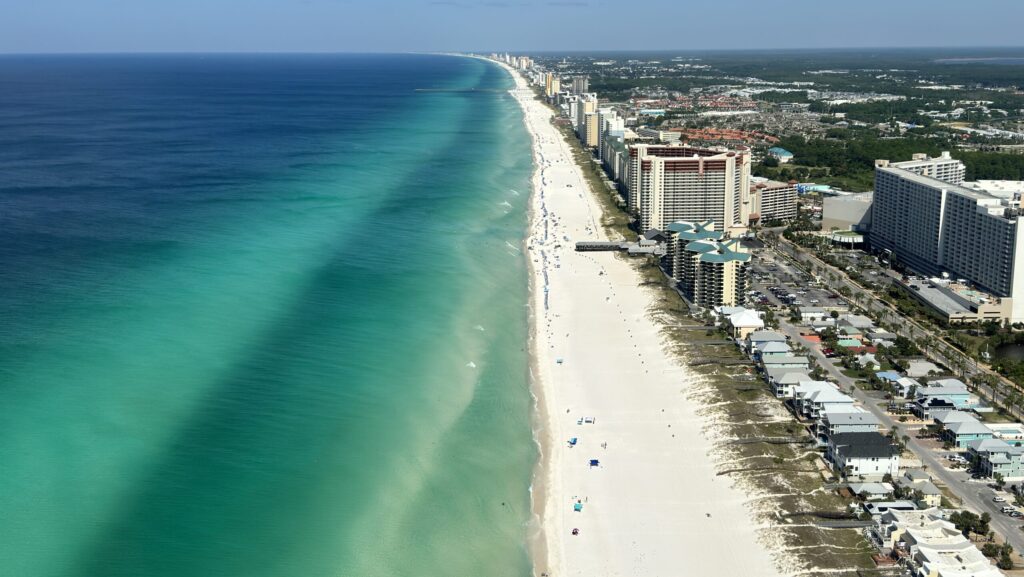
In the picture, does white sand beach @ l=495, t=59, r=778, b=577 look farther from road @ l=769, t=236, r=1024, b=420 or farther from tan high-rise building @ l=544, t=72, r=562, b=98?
tan high-rise building @ l=544, t=72, r=562, b=98

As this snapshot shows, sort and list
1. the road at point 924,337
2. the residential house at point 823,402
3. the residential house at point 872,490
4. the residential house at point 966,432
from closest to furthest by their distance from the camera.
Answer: the residential house at point 872,490
the residential house at point 966,432
the residential house at point 823,402
the road at point 924,337

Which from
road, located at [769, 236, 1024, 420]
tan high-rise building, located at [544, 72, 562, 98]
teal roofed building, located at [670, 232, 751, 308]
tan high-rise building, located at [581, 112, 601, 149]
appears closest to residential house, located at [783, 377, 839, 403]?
road, located at [769, 236, 1024, 420]

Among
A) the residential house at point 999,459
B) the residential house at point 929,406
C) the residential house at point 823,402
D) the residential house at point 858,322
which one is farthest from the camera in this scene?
the residential house at point 858,322

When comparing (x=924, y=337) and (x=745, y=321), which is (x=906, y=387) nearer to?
(x=924, y=337)

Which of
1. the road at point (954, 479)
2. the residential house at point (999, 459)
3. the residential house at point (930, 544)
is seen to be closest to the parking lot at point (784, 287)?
the road at point (954, 479)

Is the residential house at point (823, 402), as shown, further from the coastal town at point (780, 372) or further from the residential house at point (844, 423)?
the residential house at point (844, 423)

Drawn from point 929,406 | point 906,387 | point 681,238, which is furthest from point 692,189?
point 929,406

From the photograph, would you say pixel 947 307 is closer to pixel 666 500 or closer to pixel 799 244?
pixel 799 244
